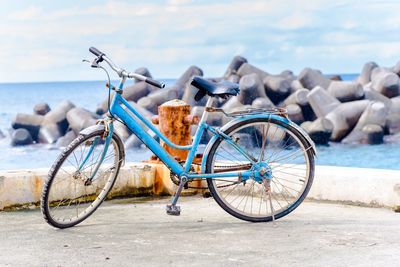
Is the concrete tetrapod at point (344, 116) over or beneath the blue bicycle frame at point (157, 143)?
beneath

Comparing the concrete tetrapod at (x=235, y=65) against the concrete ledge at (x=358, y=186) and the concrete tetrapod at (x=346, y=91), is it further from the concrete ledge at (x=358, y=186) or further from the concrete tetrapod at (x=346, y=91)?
the concrete ledge at (x=358, y=186)

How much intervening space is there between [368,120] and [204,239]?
22.4 meters

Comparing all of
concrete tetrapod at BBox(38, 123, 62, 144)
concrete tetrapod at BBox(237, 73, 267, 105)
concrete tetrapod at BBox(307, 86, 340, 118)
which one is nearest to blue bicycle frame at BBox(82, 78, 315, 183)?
concrete tetrapod at BBox(307, 86, 340, 118)

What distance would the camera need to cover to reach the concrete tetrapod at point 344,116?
88.6ft

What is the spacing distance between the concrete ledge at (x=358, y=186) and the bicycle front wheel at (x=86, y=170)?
1.93m

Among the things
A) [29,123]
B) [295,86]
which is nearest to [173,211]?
[295,86]

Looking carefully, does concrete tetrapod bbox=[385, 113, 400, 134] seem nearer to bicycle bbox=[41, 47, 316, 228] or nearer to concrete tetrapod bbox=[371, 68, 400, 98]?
concrete tetrapod bbox=[371, 68, 400, 98]

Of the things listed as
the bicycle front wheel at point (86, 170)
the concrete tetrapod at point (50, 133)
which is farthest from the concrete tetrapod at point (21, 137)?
the bicycle front wheel at point (86, 170)

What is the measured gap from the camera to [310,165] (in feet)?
21.8

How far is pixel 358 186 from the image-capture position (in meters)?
7.34

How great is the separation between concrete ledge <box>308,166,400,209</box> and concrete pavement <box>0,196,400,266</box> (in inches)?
5.6

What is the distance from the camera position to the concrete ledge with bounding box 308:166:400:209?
717cm

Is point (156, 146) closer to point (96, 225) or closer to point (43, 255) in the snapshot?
point (96, 225)

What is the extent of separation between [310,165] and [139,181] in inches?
79.6
